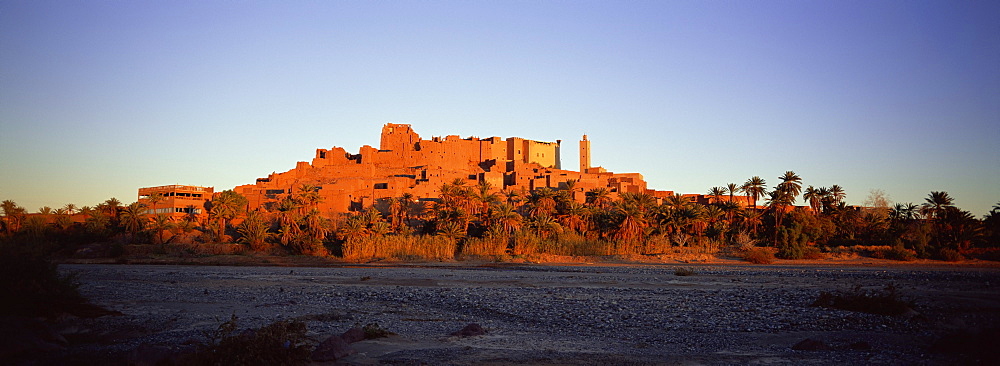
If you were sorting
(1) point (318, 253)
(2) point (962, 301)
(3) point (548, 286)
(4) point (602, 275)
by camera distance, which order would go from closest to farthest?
1. (2) point (962, 301)
2. (3) point (548, 286)
3. (4) point (602, 275)
4. (1) point (318, 253)

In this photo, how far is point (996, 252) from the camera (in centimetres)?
4122

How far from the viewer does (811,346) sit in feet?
37.1

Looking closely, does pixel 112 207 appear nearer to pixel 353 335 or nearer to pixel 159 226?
pixel 159 226

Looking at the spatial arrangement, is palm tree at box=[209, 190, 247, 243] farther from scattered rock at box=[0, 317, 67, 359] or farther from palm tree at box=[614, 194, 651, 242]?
scattered rock at box=[0, 317, 67, 359]

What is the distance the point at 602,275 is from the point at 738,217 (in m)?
29.4

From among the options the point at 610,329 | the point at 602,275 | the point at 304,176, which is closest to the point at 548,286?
the point at 602,275

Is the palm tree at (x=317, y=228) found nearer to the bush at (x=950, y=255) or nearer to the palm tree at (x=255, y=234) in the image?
the palm tree at (x=255, y=234)

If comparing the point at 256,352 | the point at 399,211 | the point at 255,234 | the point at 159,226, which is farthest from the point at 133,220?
the point at 256,352

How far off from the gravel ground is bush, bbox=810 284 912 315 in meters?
0.37

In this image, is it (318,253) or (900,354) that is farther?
(318,253)

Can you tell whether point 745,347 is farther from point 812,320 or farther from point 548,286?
point 548,286

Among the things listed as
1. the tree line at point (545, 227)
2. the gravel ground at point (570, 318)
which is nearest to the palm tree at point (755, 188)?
the tree line at point (545, 227)

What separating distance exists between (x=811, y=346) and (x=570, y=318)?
5.44m

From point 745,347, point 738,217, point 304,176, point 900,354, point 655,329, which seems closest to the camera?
point 900,354
